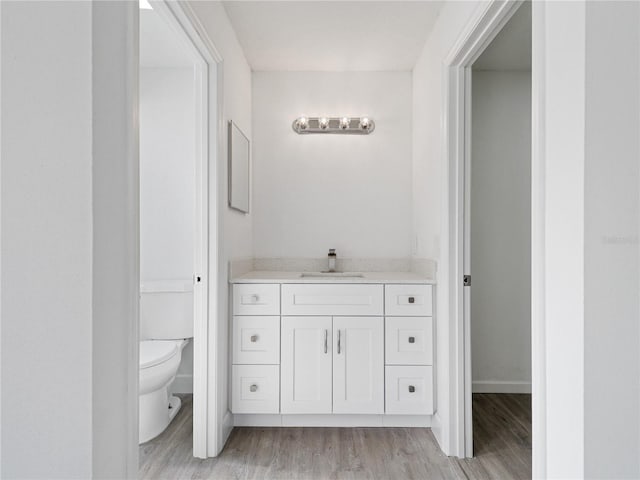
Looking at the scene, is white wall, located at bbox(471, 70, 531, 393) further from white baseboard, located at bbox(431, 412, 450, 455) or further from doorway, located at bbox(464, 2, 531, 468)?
white baseboard, located at bbox(431, 412, 450, 455)

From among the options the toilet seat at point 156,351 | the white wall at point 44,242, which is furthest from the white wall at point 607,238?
the toilet seat at point 156,351

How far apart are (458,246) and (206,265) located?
1303 millimetres

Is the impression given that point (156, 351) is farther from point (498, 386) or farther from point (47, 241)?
point (498, 386)

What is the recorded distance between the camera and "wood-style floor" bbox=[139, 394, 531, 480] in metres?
1.81

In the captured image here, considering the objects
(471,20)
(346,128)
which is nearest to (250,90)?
(346,128)

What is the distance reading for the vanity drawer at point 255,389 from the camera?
86.5 inches

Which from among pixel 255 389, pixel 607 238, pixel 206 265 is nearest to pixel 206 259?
pixel 206 265

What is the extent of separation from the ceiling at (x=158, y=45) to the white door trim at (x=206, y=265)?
0.97 ft

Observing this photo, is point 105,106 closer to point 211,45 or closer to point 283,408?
point 211,45

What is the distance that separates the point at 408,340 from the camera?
2199 millimetres

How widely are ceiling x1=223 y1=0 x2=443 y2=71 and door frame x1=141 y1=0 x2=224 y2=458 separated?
1.51 ft

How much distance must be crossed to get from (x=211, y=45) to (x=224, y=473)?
206 cm

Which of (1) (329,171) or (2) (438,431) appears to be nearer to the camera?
(2) (438,431)

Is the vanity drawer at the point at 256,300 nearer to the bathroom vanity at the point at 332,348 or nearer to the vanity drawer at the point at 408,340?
the bathroom vanity at the point at 332,348
